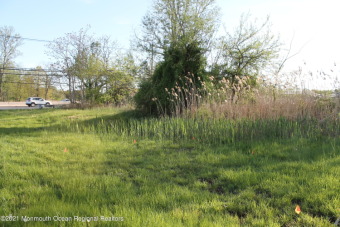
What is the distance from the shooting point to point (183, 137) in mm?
5355

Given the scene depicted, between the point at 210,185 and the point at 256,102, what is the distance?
4.22m

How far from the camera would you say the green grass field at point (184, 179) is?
201 cm

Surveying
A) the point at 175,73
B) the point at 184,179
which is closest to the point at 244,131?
the point at 184,179

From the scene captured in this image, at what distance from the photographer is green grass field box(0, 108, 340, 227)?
2006 millimetres

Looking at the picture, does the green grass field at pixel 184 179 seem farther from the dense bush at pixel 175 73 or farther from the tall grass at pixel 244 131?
the dense bush at pixel 175 73

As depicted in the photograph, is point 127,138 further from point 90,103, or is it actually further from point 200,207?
point 90,103

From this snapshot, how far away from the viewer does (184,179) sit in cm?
295

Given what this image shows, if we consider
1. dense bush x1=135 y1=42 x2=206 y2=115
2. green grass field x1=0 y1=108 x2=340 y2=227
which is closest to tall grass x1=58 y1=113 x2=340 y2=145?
green grass field x1=0 y1=108 x2=340 y2=227

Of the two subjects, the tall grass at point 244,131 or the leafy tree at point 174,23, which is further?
the leafy tree at point 174,23

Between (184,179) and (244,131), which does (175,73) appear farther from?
(184,179)

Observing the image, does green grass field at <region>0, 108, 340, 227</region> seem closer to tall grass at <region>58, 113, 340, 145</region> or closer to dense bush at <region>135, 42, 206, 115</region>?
tall grass at <region>58, 113, 340, 145</region>

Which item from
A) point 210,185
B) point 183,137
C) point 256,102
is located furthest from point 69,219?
point 256,102

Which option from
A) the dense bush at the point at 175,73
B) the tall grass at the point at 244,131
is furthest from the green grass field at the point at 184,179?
the dense bush at the point at 175,73

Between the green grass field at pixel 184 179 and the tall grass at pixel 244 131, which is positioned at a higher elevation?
the tall grass at pixel 244 131
